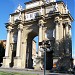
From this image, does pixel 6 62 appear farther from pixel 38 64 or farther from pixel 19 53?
pixel 38 64

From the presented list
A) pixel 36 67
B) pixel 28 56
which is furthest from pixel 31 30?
pixel 36 67

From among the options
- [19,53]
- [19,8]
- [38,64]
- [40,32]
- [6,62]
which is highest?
[19,8]

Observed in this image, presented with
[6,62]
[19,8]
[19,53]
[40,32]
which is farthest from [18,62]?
[19,8]

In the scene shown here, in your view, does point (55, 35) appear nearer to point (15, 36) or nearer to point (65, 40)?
point (65, 40)

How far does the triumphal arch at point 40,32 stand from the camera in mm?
36781

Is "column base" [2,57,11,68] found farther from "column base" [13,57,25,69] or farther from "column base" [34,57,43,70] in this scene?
"column base" [34,57,43,70]

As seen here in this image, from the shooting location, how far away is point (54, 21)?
37.9 m

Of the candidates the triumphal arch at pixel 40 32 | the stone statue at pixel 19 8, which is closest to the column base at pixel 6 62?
the triumphal arch at pixel 40 32

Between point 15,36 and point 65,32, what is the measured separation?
1243 cm

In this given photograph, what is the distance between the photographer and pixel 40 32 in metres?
39.2

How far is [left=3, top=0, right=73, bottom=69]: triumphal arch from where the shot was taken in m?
36.8

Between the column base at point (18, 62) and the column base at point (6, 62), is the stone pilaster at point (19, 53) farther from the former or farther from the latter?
the column base at point (6, 62)

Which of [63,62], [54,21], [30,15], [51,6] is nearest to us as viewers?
[63,62]

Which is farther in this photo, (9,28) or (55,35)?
(9,28)
